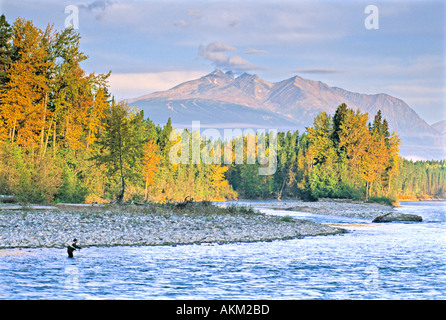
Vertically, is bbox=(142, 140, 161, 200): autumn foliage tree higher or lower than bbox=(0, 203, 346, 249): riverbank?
higher

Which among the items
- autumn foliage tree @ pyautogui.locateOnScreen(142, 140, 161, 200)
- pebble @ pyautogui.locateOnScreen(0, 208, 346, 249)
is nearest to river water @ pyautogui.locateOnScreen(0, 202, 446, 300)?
pebble @ pyautogui.locateOnScreen(0, 208, 346, 249)

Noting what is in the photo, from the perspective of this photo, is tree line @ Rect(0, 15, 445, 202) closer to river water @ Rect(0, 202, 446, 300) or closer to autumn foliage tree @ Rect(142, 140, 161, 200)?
autumn foliage tree @ Rect(142, 140, 161, 200)

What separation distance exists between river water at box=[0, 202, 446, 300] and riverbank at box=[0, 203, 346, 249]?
149cm

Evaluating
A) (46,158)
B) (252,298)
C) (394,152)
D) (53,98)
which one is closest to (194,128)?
(394,152)

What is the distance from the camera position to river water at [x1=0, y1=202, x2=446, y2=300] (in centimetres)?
1461

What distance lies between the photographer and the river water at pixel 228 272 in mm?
14609

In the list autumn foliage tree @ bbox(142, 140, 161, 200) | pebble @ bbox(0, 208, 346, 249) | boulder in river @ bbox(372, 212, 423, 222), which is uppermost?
autumn foliage tree @ bbox(142, 140, 161, 200)

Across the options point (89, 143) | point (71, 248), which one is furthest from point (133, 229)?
point (89, 143)

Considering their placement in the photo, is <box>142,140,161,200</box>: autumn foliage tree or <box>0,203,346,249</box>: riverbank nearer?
<box>0,203,346,249</box>: riverbank

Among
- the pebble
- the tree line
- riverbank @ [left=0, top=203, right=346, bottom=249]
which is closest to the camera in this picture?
the pebble

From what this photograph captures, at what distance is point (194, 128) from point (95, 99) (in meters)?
43.1

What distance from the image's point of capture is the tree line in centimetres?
4241

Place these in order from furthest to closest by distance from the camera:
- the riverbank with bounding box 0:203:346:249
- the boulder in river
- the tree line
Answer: the boulder in river < the tree line < the riverbank with bounding box 0:203:346:249

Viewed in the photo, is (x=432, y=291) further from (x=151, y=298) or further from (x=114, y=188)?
(x=114, y=188)
